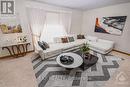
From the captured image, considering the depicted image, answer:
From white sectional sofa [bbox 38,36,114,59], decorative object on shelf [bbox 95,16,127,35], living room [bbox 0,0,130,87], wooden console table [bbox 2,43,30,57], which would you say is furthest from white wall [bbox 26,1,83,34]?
wooden console table [bbox 2,43,30,57]

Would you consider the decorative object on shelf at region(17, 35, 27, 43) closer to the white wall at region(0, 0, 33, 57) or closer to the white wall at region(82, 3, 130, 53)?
the white wall at region(0, 0, 33, 57)

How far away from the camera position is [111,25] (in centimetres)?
462

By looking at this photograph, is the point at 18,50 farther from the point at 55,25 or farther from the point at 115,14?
the point at 115,14

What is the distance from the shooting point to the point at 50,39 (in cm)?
468

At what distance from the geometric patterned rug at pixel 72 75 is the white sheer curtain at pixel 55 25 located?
1750mm

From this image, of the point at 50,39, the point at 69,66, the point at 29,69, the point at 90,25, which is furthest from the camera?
the point at 90,25

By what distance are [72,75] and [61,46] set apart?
1.67m

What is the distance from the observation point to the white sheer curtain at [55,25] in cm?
446

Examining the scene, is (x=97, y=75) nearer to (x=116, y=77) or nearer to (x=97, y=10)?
(x=116, y=77)

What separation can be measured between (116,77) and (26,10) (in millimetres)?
4048

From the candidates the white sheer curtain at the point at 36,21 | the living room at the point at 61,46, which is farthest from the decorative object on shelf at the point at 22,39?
the white sheer curtain at the point at 36,21

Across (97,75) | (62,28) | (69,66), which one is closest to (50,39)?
(62,28)

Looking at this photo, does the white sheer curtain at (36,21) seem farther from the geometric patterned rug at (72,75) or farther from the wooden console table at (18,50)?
the geometric patterned rug at (72,75)

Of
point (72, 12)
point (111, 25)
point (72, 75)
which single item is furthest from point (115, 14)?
point (72, 75)
